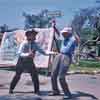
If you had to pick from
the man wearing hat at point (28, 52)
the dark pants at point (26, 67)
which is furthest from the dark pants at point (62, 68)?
the dark pants at point (26, 67)

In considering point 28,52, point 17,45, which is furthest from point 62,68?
point 17,45

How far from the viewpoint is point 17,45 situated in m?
18.9

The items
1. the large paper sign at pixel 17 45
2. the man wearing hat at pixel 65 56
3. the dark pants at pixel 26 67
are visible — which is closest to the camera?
the man wearing hat at pixel 65 56

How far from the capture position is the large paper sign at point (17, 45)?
673 inches

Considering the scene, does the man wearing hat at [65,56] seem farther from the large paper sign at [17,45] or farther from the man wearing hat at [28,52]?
the large paper sign at [17,45]

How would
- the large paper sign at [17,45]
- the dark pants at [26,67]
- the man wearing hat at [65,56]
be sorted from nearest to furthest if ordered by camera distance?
the man wearing hat at [65,56], the dark pants at [26,67], the large paper sign at [17,45]

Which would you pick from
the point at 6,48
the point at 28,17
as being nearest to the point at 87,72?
the point at 6,48

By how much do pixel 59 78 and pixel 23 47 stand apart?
45.6 inches

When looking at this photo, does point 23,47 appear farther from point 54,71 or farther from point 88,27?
point 88,27

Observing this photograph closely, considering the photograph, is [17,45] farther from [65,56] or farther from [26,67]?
[65,56]

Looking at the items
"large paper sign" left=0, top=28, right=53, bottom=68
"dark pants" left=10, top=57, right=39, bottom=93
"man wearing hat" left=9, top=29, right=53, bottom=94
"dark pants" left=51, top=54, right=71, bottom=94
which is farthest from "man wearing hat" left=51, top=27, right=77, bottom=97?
"large paper sign" left=0, top=28, right=53, bottom=68

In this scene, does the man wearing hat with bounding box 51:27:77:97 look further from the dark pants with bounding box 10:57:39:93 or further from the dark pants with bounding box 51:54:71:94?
the dark pants with bounding box 10:57:39:93

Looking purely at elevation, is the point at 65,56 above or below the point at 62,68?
above

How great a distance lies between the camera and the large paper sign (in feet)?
56.1
